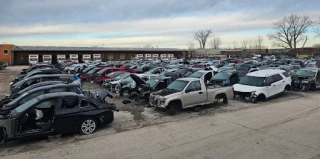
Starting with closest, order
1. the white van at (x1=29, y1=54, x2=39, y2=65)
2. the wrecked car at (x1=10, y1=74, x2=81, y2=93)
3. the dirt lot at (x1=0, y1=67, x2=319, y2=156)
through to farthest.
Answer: the dirt lot at (x1=0, y1=67, x2=319, y2=156), the wrecked car at (x1=10, y1=74, x2=81, y2=93), the white van at (x1=29, y1=54, x2=39, y2=65)

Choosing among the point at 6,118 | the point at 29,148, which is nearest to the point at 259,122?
the point at 29,148

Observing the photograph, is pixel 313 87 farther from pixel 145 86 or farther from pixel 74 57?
pixel 74 57

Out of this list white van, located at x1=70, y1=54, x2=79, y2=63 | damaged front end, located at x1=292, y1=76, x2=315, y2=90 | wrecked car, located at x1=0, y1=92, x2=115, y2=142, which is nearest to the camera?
wrecked car, located at x1=0, y1=92, x2=115, y2=142

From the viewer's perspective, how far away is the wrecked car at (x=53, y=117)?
24.2 feet

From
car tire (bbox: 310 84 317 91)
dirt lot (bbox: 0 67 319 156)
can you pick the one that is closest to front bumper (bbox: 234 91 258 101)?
dirt lot (bbox: 0 67 319 156)

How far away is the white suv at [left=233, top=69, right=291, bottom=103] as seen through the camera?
13.8 m

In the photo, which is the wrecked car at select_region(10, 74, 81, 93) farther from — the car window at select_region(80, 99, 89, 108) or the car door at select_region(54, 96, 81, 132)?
the car door at select_region(54, 96, 81, 132)

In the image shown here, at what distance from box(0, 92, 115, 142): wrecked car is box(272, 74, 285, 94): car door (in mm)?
10309

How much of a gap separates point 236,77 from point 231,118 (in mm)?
7928

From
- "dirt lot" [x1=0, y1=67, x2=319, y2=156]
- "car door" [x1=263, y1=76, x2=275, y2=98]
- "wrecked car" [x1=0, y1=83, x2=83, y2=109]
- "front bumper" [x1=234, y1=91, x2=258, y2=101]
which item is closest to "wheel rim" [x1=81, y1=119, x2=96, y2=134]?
"dirt lot" [x1=0, y1=67, x2=319, y2=156]

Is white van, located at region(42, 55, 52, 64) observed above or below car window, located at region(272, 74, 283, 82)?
above

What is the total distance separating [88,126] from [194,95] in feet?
17.2

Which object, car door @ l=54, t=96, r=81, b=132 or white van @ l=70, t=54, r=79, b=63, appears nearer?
car door @ l=54, t=96, r=81, b=132

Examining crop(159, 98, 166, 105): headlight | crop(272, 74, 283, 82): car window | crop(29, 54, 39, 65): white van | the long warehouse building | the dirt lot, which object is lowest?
the dirt lot
